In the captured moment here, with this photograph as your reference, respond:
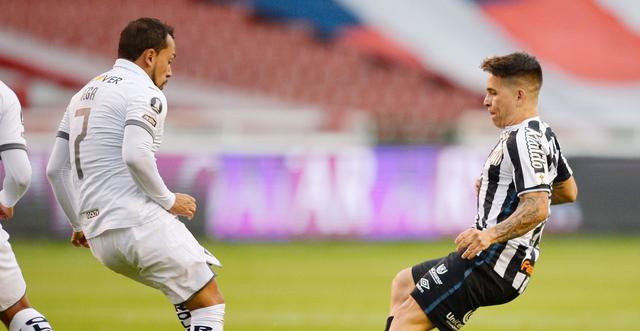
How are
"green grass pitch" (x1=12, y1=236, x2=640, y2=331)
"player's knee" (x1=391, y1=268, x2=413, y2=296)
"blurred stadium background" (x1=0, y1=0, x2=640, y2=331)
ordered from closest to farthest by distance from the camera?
"player's knee" (x1=391, y1=268, x2=413, y2=296)
"green grass pitch" (x1=12, y1=236, x2=640, y2=331)
"blurred stadium background" (x1=0, y1=0, x2=640, y2=331)

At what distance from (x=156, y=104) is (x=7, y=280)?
1.36 meters

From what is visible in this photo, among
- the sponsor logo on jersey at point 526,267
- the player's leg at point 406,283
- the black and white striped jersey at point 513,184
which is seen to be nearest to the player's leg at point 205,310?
the player's leg at point 406,283

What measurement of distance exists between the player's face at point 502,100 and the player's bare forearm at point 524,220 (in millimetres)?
479

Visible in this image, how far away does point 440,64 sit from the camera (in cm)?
2644

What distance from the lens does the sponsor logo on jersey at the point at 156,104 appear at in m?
5.58

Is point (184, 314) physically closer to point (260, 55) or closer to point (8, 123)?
point (8, 123)

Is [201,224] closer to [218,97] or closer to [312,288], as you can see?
[312,288]

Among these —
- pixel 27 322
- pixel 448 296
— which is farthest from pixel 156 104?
pixel 448 296

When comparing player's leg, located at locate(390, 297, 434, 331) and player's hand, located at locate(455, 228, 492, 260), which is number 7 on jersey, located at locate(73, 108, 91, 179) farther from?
player's hand, located at locate(455, 228, 492, 260)

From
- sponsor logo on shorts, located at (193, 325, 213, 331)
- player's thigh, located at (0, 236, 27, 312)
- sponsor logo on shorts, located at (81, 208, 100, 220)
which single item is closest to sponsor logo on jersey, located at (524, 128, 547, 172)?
sponsor logo on shorts, located at (193, 325, 213, 331)

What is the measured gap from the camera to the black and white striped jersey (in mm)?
5535

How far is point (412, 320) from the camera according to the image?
5.75 m

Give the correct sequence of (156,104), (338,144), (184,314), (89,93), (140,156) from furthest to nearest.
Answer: (338,144)
(184,314)
(89,93)
(156,104)
(140,156)

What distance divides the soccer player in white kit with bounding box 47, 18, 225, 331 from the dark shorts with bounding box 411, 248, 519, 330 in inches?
42.9
